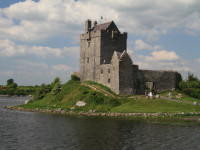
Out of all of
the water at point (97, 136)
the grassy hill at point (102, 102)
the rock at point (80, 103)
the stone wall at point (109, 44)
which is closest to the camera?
the water at point (97, 136)

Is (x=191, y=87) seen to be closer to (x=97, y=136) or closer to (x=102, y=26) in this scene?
(x=102, y=26)

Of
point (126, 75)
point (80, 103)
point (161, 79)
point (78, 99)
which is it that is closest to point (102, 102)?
point (80, 103)

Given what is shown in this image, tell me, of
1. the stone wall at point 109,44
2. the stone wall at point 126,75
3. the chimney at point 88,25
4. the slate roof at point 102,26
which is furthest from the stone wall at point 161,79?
the chimney at point 88,25

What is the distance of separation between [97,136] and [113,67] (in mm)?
30996

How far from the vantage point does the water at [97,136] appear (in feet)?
85.9

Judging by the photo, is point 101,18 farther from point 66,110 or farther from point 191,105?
point 191,105

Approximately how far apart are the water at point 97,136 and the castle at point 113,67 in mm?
20091

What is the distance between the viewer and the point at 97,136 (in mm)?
30344

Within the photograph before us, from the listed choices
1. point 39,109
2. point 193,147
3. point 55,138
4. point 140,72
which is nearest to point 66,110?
point 39,109

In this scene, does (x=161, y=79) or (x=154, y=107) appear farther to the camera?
(x=161, y=79)

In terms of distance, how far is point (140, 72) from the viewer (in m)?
62.9

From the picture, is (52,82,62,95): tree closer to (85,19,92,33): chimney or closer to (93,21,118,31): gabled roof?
(85,19,92,33): chimney

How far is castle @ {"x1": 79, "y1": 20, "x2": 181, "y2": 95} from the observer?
193 feet

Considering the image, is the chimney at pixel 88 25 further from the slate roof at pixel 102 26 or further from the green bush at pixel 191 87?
the green bush at pixel 191 87
